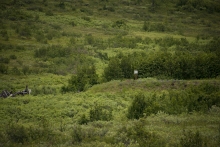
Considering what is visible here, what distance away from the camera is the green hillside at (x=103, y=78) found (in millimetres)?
11352

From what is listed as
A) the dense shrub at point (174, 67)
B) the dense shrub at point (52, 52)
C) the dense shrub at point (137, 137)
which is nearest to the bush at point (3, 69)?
the dense shrub at point (52, 52)

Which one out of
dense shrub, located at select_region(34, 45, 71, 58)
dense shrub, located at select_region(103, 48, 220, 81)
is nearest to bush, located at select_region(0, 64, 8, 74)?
dense shrub, located at select_region(34, 45, 71, 58)

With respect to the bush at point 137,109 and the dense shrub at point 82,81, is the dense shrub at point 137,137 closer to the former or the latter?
the bush at point 137,109

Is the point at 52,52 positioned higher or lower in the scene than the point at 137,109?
lower

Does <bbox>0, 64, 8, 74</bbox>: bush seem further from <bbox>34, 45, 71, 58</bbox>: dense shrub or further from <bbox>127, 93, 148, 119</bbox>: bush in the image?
<bbox>127, 93, 148, 119</bbox>: bush

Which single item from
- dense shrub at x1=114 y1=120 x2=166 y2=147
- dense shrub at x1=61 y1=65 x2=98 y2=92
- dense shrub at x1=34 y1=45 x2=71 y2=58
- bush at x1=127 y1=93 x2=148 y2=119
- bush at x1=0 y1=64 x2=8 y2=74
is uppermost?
dense shrub at x1=114 y1=120 x2=166 y2=147

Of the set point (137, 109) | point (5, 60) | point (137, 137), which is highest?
point (137, 137)

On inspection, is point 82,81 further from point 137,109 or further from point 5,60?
point 5,60

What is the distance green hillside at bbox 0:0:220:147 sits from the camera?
37.2 feet

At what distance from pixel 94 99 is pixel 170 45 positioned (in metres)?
30.1

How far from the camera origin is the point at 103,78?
2944 cm

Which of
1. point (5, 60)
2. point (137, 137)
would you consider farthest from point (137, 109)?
point (5, 60)

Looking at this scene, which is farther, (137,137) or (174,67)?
(174,67)

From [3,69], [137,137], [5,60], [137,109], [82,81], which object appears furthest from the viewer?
[5,60]
